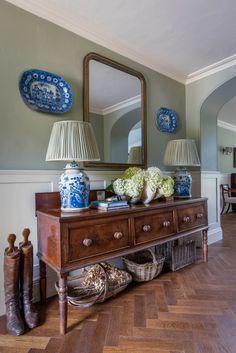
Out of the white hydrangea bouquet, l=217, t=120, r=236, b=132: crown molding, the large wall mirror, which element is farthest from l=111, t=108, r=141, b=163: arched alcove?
l=217, t=120, r=236, b=132: crown molding

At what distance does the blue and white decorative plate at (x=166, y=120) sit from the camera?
2.76 meters

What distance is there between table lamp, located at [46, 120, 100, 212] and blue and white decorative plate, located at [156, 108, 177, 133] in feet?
4.61

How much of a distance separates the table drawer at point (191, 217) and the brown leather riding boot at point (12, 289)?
1.44 meters

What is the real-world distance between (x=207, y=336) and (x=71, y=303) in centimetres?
95

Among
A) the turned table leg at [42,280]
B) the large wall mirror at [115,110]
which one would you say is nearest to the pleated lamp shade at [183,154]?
the large wall mirror at [115,110]

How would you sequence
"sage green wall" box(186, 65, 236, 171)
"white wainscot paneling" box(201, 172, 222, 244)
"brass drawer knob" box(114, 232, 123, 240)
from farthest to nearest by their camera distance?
1. "white wainscot paneling" box(201, 172, 222, 244)
2. "sage green wall" box(186, 65, 236, 171)
3. "brass drawer knob" box(114, 232, 123, 240)

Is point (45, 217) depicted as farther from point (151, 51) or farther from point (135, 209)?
point (151, 51)

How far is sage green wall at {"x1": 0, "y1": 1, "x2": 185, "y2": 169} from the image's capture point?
167 centimetres

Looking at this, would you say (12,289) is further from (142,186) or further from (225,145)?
(225,145)

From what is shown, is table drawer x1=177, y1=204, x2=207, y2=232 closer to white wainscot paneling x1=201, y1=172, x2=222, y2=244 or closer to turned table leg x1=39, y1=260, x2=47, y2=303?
white wainscot paneling x1=201, y1=172, x2=222, y2=244

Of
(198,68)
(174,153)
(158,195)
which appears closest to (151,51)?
(198,68)

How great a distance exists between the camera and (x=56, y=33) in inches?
75.9

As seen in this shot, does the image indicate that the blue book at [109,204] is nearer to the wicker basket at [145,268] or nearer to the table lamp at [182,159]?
the wicker basket at [145,268]

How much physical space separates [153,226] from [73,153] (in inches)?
36.2
